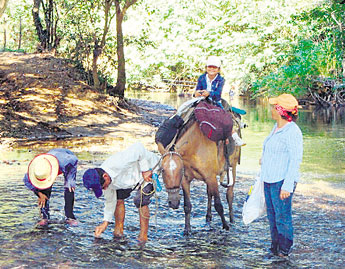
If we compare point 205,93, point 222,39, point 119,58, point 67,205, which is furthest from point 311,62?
point 67,205

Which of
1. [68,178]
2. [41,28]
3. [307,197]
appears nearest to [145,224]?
[68,178]

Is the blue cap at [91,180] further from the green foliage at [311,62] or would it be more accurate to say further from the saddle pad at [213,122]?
the green foliage at [311,62]

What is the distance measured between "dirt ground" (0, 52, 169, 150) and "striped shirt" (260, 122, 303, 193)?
9827mm

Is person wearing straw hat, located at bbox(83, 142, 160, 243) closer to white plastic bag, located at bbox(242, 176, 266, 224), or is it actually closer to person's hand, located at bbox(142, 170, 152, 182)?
person's hand, located at bbox(142, 170, 152, 182)

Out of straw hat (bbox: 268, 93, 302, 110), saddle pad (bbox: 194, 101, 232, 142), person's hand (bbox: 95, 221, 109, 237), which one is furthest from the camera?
saddle pad (bbox: 194, 101, 232, 142)

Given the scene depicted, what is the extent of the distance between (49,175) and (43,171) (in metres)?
0.10

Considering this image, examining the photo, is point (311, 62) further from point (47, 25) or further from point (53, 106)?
point (53, 106)

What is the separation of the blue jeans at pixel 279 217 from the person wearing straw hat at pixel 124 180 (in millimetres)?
1453

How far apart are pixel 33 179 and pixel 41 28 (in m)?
18.0

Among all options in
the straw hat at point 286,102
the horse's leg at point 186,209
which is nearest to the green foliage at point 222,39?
the horse's leg at point 186,209

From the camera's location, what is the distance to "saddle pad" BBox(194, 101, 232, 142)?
6.70 metres

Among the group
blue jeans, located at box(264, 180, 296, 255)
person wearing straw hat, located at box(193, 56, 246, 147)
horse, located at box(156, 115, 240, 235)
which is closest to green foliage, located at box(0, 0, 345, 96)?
person wearing straw hat, located at box(193, 56, 246, 147)

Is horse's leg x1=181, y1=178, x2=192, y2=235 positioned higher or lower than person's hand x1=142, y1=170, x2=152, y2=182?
lower

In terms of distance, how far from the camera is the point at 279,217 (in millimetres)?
5836
